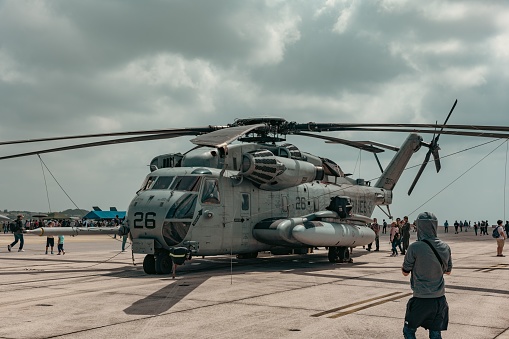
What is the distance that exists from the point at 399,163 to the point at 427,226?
835 inches

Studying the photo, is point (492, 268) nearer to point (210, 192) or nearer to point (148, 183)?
point (210, 192)

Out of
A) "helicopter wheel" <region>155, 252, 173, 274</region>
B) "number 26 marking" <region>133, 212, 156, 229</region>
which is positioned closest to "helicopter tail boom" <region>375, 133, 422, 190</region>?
"helicopter wheel" <region>155, 252, 173, 274</region>

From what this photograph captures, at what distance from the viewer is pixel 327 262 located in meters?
21.6

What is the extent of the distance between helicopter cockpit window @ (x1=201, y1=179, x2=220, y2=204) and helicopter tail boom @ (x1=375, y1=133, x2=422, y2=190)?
12.4 meters

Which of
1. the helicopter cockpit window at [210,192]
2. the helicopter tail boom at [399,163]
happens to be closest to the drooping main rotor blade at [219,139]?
the helicopter cockpit window at [210,192]

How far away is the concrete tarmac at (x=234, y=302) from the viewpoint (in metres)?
8.54

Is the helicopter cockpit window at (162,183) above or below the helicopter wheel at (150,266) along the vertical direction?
above

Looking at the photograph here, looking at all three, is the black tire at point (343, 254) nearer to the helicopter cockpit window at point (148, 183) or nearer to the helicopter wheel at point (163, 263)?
the helicopter wheel at point (163, 263)

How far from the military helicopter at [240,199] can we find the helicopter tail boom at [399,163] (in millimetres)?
4959

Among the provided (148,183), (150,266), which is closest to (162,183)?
(148,183)

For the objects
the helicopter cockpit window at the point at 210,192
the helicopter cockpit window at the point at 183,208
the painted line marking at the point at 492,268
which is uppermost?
the helicopter cockpit window at the point at 210,192

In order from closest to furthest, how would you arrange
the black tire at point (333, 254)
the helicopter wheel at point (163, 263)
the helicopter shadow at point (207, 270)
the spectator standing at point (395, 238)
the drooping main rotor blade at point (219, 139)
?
the helicopter shadow at point (207, 270), the drooping main rotor blade at point (219, 139), the helicopter wheel at point (163, 263), the black tire at point (333, 254), the spectator standing at point (395, 238)

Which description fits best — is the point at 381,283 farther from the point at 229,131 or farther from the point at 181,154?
the point at 181,154

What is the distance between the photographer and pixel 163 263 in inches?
643
